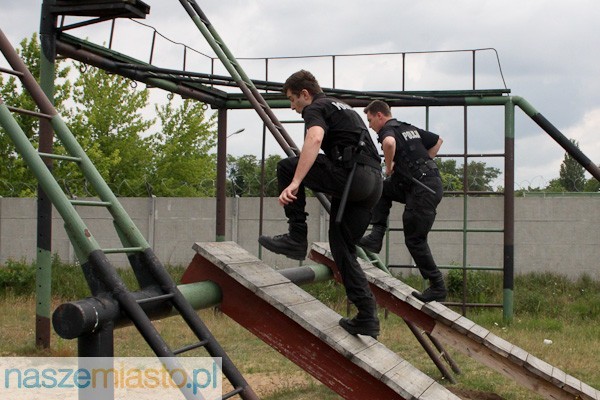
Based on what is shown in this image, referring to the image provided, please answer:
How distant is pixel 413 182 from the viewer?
6430mm

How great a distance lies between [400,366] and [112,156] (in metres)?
22.6

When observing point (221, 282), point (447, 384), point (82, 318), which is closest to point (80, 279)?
point (447, 384)

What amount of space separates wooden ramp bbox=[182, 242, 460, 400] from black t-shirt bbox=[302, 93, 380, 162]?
0.90 meters

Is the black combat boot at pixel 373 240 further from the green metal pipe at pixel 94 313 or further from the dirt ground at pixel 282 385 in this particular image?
the green metal pipe at pixel 94 313

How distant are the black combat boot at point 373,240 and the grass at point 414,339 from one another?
1.44m

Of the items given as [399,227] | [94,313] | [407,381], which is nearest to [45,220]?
[94,313]

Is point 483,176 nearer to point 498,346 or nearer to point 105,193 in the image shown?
Result: point 498,346

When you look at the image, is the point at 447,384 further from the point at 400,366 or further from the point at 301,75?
the point at 301,75

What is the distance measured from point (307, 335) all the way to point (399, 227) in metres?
10.6

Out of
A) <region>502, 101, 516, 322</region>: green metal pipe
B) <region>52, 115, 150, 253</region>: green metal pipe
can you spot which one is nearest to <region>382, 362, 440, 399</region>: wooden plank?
<region>52, 115, 150, 253</region>: green metal pipe

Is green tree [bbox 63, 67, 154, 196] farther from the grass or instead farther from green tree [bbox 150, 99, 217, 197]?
the grass

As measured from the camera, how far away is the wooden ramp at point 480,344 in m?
5.81

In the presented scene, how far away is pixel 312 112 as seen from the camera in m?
4.69

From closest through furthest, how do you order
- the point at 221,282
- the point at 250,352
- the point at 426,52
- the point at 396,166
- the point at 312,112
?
1. the point at 312,112
2. the point at 221,282
3. the point at 396,166
4. the point at 250,352
5. the point at 426,52
